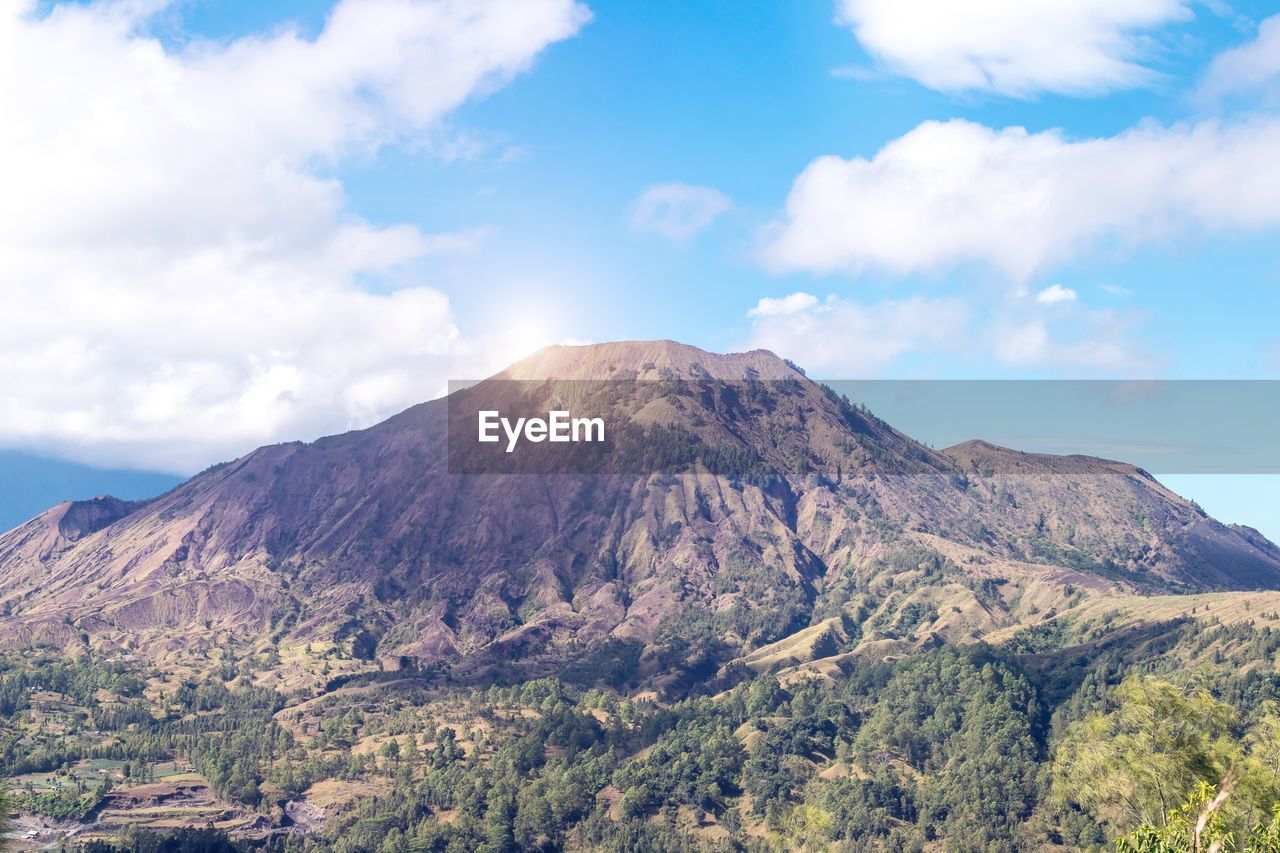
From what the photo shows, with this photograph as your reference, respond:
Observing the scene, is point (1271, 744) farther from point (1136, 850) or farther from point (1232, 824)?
point (1136, 850)

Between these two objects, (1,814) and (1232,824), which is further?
(1,814)

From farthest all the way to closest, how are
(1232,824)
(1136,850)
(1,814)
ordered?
(1,814) → (1232,824) → (1136,850)

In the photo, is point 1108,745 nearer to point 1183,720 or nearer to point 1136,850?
point 1183,720

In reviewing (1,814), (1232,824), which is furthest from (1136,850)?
(1,814)

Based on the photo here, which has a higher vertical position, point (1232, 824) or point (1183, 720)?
point (1183, 720)

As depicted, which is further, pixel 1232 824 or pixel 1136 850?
pixel 1232 824

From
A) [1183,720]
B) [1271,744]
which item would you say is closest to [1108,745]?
[1183,720]

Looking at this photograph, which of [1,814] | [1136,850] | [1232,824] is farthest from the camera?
[1,814]

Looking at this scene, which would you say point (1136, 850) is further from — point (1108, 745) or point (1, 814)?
point (1, 814)
